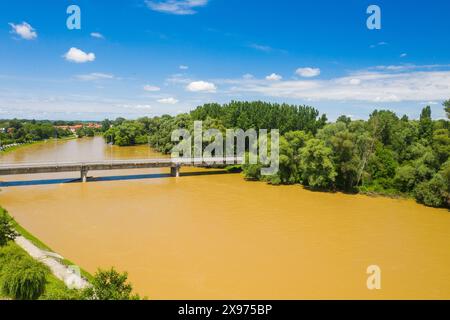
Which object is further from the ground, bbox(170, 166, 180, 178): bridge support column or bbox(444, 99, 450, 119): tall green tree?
bbox(444, 99, 450, 119): tall green tree

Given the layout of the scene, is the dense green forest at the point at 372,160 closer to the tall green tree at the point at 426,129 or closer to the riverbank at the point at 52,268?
the tall green tree at the point at 426,129

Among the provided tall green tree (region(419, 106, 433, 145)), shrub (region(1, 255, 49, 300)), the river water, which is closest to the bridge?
the river water

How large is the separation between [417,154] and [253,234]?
21.1m

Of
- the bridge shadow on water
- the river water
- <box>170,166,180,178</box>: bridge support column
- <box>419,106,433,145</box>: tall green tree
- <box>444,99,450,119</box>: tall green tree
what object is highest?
<box>444,99,450,119</box>: tall green tree

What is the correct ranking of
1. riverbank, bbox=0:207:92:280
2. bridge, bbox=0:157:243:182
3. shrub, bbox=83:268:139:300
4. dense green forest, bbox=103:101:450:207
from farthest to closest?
bridge, bbox=0:157:243:182 → dense green forest, bbox=103:101:450:207 → riverbank, bbox=0:207:92:280 → shrub, bbox=83:268:139:300

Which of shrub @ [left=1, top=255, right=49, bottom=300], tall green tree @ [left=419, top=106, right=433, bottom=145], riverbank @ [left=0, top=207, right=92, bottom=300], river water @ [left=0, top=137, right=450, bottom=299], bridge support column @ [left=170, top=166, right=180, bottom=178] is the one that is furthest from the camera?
bridge support column @ [left=170, top=166, right=180, bottom=178]

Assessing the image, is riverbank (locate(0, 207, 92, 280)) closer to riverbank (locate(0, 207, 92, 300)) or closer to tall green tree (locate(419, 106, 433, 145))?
riverbank (locate(0, 207, 92, 300))

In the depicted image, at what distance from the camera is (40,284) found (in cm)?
1125

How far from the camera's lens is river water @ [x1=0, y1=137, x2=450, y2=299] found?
14632mm

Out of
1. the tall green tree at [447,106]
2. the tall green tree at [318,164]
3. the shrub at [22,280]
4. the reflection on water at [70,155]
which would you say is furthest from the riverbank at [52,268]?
the reflection on water at [70,155]

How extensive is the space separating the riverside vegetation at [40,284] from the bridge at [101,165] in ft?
70.8

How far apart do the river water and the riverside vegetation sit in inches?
138

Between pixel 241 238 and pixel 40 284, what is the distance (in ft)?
36.2

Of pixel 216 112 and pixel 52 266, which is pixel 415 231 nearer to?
pixel 52 266
